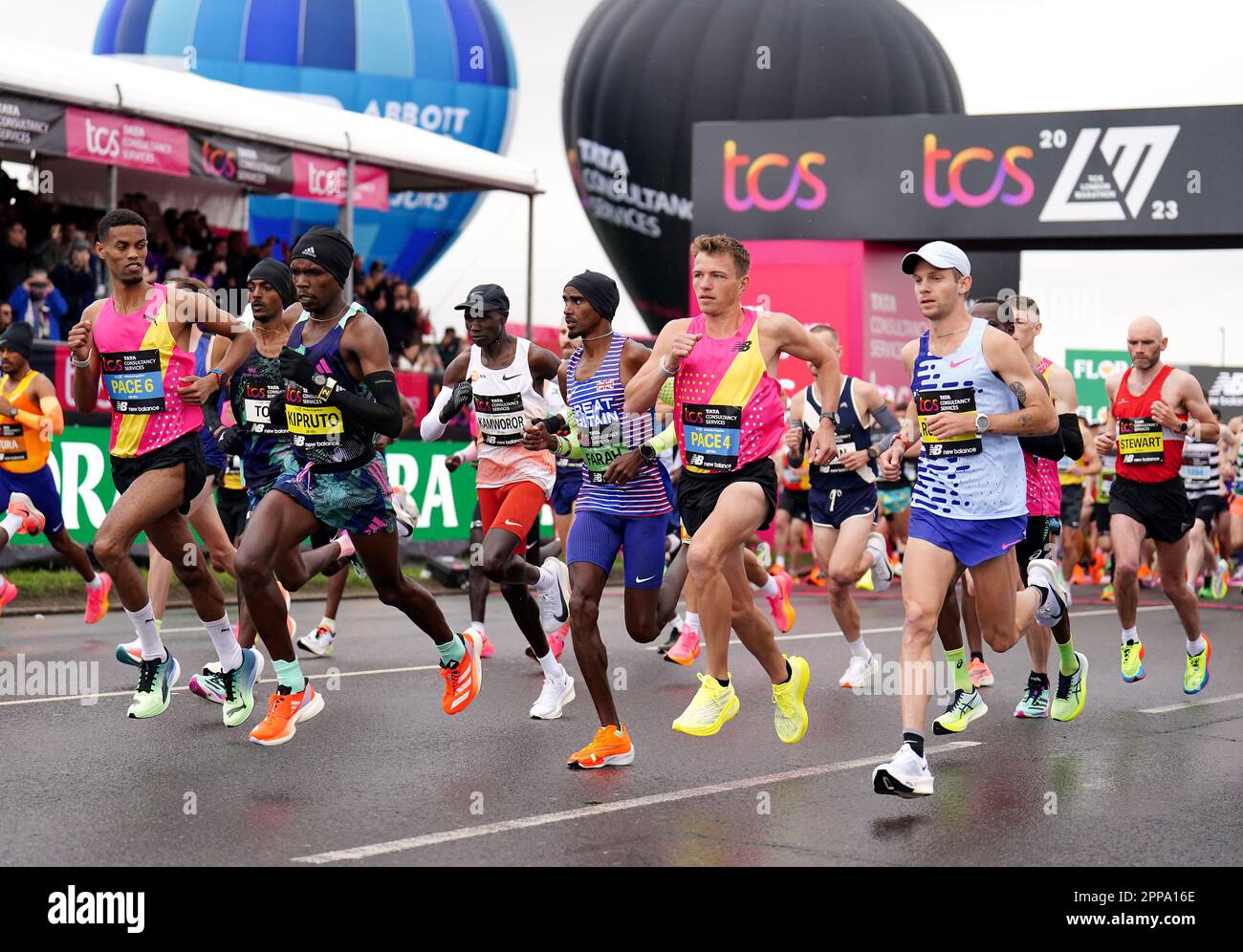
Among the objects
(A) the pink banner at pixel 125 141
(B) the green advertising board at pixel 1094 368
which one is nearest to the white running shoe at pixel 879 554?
(A) the pink banner at pixel 125 141

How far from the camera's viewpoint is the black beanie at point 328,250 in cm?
764

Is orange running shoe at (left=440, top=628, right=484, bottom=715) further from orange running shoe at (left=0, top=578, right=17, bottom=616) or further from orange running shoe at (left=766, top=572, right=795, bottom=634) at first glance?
orange running shoe at (left=0, top=578, right=17, bottom=616)

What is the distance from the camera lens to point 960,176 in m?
25.5

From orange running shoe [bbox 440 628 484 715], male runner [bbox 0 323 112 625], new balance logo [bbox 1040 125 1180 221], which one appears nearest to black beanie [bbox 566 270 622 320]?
orange running shoe [bbox 440 628 484 715]

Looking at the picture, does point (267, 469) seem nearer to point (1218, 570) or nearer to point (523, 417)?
point (523, 417)

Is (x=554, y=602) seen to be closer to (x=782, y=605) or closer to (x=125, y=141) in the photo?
(x=782, y=605)

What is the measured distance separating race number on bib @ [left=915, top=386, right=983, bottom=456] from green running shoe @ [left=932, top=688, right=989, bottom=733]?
122 centimetres

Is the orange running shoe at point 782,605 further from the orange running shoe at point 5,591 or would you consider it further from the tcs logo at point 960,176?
the tcs logo at point 960,176

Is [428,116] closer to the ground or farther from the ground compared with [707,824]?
farther from the ground

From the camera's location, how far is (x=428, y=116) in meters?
→ 34.3

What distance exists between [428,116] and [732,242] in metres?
27.6

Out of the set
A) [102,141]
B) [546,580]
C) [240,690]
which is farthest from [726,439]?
[102,141]

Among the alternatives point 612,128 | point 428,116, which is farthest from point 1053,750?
point 612,128

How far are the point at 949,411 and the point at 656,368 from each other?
1.28 meters
